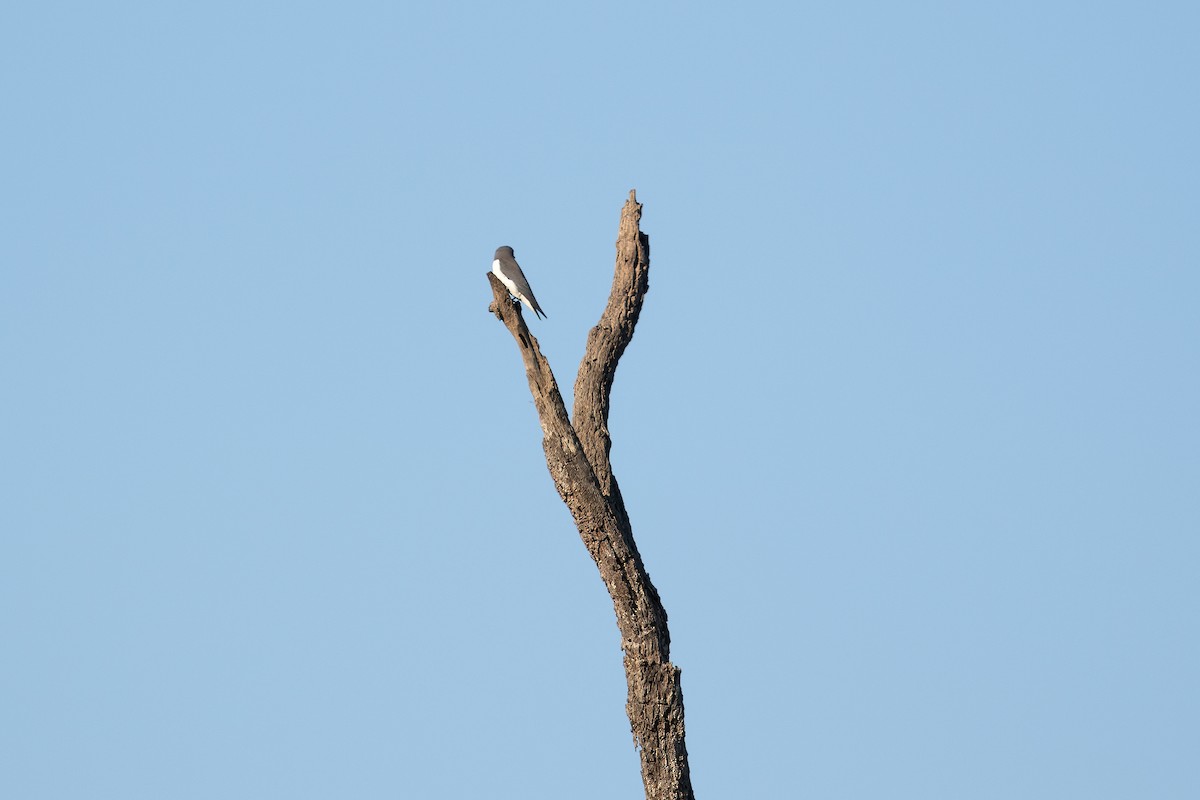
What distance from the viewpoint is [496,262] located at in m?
15.4

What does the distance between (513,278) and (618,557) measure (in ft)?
8.82

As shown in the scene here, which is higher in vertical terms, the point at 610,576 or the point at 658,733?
the point at 610,576

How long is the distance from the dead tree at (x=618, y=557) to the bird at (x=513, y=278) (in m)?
0.37

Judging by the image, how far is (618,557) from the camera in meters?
14.3

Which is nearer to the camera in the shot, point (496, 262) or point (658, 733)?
point (658, 733)

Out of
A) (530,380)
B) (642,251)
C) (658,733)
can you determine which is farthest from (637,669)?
(642,251)

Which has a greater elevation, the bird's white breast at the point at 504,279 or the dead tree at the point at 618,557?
the bird's white breast at the point at 504,279

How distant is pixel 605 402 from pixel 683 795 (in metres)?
3.35

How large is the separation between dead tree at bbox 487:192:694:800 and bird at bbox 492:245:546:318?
371 mm

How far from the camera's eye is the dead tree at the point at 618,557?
14180mm

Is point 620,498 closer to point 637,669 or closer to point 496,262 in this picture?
point 637,669

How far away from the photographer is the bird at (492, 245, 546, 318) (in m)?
15.1

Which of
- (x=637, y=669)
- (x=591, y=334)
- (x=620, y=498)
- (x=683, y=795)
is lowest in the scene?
(x=683, y=795)

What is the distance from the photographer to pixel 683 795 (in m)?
14.3
